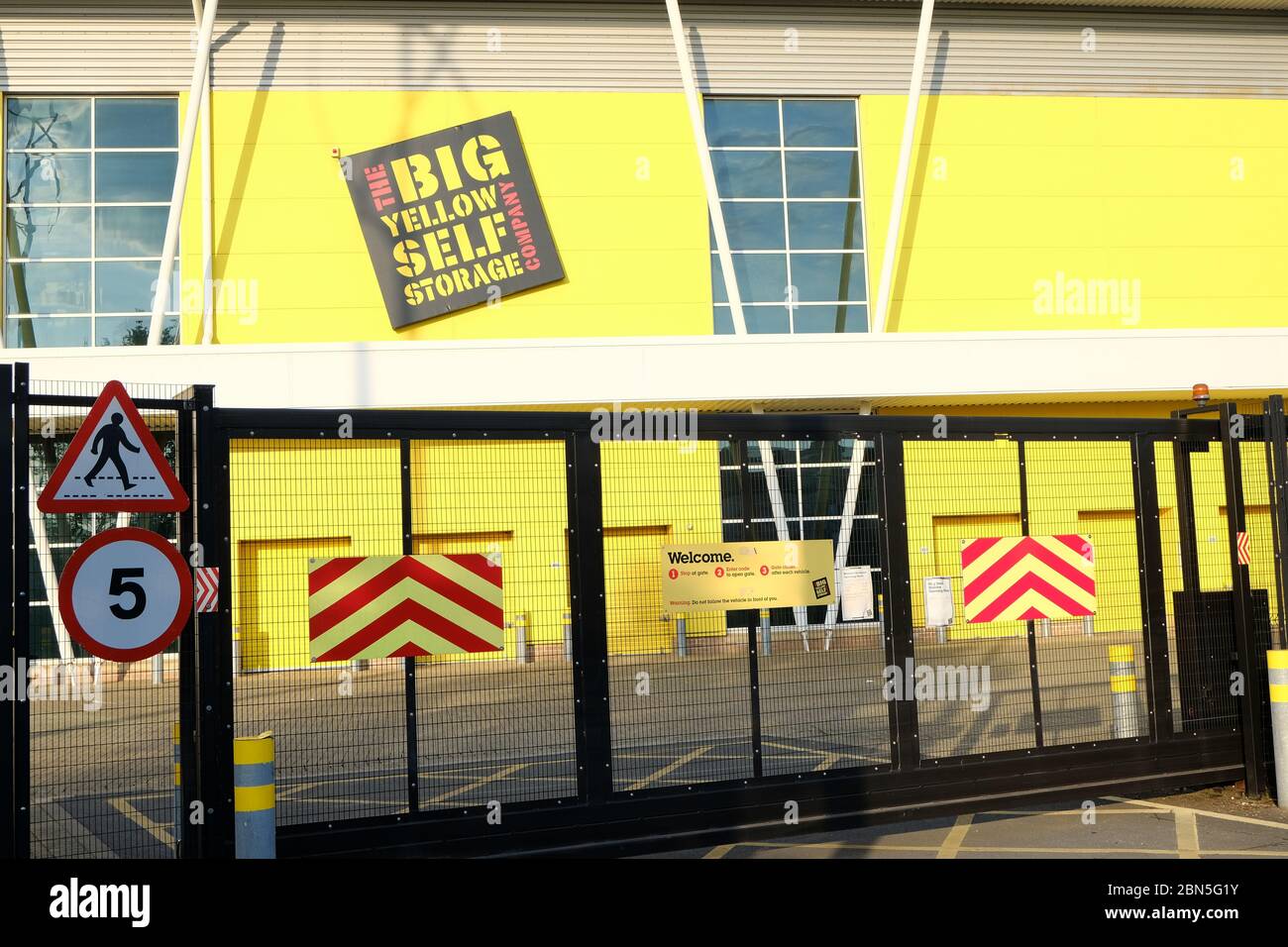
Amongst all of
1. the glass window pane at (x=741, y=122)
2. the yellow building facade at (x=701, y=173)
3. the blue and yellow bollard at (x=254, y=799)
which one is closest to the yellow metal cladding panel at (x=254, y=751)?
the blue and yellow bollard at (x=254, y=799)

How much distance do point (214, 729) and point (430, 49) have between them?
60.4 ft

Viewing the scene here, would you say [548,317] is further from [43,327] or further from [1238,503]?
[1238,503]

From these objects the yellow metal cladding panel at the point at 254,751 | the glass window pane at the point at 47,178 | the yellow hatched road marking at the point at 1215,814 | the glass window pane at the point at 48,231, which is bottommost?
the yellow hatched road marking at the point at 1215,814

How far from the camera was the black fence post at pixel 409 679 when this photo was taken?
7.32 metres

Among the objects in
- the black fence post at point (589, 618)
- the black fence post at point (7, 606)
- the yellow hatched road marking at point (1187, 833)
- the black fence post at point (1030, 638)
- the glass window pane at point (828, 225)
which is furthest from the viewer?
the glass window pane at point (828, 225)

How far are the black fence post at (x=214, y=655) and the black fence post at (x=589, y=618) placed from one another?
2115 millimetres

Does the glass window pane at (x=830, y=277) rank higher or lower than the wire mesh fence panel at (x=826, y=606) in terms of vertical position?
higher

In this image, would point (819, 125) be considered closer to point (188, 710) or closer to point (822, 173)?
point (822, 173)

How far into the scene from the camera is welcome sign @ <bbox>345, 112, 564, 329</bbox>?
22.3m

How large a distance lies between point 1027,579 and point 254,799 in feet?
18.7

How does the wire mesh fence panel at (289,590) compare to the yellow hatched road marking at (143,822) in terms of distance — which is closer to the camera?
the wire mesh fence panel at (289,590)

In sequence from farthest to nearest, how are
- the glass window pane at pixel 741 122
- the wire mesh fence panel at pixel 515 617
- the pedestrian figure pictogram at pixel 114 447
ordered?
the glass window pane at pixel 741 122, the wire mesh fence panel at pixel 515 617, the pedestrian figure pictogram at pixel 114 447

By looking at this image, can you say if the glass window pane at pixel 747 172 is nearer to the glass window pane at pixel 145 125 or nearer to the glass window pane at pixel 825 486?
the glass window pane at pixel 145 125
